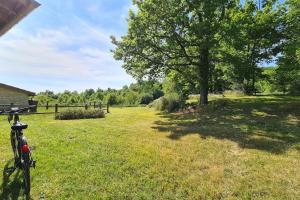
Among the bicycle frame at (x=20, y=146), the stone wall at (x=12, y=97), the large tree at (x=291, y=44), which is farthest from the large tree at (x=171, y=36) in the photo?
the bicycle frame at (x=20, y=146)

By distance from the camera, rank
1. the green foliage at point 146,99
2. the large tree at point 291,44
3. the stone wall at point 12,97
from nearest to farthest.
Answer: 1. the large tree at point 291,44
2. the stone wall at point 12,97
3. the green foliage at point 146,99

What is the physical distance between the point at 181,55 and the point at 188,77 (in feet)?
8.58

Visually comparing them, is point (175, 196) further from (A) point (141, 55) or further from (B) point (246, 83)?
(B) point (246, 83)

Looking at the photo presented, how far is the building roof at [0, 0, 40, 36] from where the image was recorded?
3926 millimetres

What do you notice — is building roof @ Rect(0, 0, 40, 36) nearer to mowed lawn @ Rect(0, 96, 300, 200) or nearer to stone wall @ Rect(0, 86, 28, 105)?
mowed lawn @ Rect(0, 96, 300, 200)

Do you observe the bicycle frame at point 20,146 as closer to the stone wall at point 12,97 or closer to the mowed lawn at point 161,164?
the mowed lawn at point 161,164

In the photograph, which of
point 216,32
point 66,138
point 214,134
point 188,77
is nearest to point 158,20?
point 216,32

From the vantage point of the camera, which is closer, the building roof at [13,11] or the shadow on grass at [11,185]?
the building roof at [13,11]

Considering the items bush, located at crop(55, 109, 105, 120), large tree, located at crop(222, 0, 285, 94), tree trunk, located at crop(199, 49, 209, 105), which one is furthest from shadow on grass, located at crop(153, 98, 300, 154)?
bush, located at crop(55, 109, 105, 120)

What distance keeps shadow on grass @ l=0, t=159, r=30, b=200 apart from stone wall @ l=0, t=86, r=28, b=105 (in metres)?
23.7

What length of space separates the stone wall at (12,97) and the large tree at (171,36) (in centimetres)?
1391

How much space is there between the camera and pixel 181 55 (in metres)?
22.3

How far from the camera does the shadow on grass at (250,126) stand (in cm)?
1043

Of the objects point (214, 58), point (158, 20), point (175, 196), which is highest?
point (158, 20)
